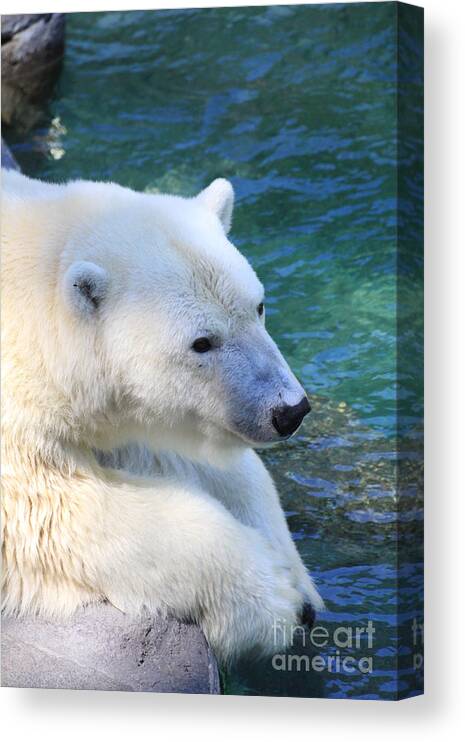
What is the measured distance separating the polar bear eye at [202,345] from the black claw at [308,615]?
3.59ft

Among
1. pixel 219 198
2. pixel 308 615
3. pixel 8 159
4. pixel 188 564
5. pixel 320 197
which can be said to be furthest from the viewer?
pixel 8 159

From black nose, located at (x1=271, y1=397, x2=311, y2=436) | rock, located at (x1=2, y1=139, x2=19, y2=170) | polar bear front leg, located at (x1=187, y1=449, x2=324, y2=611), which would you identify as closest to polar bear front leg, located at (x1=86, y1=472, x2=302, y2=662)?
polar bear front leg, located at (x1=187, y1=449, x2=324, y2=611)

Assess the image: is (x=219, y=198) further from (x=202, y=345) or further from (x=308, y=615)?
(x=308, y=615)

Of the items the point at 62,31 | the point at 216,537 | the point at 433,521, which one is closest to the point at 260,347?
the point at 216,537

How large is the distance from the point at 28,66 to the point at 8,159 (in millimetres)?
512

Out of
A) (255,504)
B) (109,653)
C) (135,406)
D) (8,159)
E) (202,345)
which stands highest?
(202,345)

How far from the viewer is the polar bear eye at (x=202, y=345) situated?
11.7ft

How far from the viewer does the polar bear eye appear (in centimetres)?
356

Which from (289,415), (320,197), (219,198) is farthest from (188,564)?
(320,197)

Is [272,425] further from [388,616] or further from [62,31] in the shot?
[62,31]

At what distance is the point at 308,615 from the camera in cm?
412

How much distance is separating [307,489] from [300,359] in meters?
0.50

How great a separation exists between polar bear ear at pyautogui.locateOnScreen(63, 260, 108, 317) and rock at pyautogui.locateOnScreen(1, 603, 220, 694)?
1.06m

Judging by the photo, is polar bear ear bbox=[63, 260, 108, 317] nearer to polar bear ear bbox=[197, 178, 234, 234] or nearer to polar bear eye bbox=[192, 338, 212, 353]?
polar bear eye bbox=[192, 338, 212, 353]
